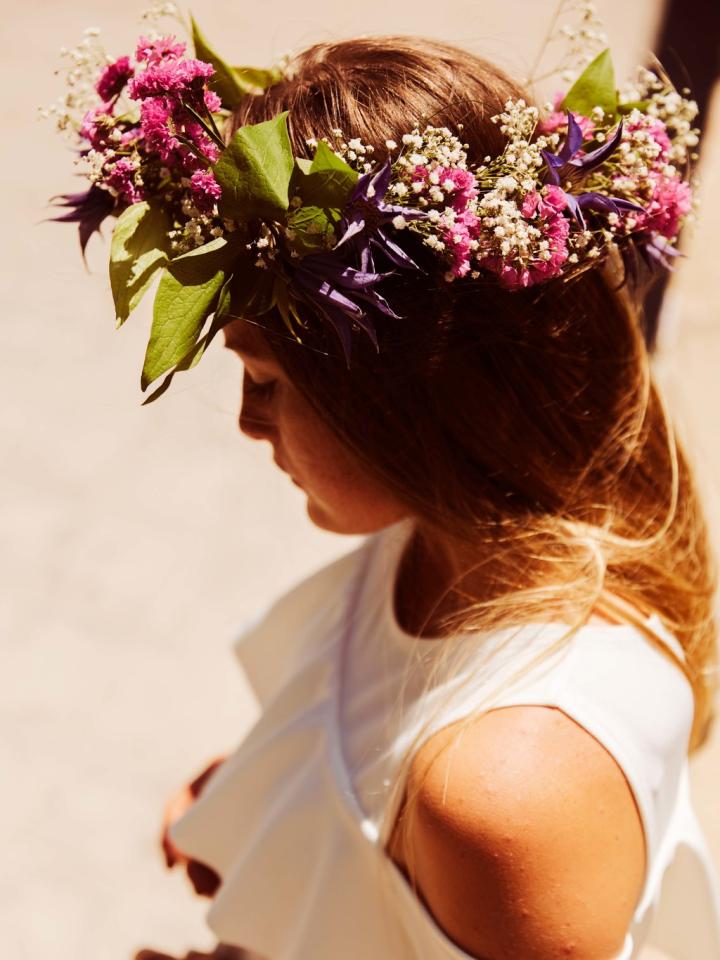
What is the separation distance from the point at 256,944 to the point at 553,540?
83 cm

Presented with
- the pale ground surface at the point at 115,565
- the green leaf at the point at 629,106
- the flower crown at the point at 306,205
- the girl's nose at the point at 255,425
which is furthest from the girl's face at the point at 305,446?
the green leaf at the point at 629,106

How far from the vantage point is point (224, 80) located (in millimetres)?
1330

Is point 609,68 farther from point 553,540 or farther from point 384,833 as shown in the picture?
point 384,833

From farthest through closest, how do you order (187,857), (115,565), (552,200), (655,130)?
(115,565) → (187,857) → (655,130) → (552,200)

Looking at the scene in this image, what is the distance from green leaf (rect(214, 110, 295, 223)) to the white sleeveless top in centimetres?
63

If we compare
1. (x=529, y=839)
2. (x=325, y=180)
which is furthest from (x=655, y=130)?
(x=529, y=839)

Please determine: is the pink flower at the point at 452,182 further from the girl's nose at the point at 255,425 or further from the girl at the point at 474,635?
the girl's nose at the point at 255,425

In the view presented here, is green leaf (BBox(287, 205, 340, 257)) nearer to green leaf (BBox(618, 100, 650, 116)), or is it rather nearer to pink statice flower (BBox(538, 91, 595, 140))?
pink statice flower (BBox(538, 91, 595, 140))

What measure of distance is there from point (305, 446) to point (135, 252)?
0.34 meters

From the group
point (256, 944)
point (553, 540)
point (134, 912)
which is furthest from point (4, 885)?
point (553, 540)

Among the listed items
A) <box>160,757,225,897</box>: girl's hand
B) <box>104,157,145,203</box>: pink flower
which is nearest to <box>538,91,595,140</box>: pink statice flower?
<box>104,157,145,203</box>: pink flower

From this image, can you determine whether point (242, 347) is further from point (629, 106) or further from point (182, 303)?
point (629, 106)

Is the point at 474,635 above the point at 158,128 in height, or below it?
below

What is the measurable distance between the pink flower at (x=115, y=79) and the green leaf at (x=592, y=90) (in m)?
0.57
